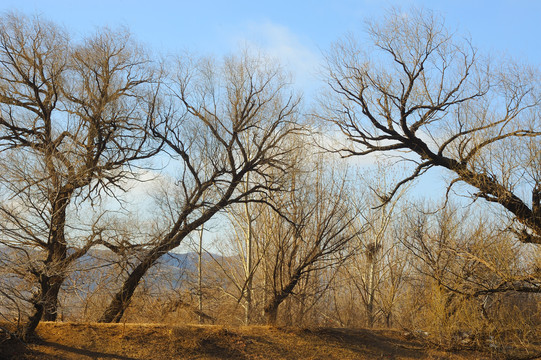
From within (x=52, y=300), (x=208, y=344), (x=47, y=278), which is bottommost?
(x=208, y=344)

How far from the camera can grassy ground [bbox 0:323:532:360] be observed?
8.00 m

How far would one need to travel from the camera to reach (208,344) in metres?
9.02

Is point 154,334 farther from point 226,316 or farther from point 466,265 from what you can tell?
point 226,316

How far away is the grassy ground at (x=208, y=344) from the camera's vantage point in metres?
8.00

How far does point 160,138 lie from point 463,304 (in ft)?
29.8

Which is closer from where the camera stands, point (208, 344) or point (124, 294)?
point (208, 344)

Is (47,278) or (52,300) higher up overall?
(47,278)

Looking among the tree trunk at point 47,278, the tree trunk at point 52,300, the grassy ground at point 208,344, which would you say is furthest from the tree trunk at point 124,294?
the tree trunk at point 47,278

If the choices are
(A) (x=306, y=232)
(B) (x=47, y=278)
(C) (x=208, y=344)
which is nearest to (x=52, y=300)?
(B) (x=47, y=278)

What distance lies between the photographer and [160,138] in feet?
45.4

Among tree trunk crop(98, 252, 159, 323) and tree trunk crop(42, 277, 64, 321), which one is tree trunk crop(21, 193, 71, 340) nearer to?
tree trunk crop(42, 277, 64, 321)

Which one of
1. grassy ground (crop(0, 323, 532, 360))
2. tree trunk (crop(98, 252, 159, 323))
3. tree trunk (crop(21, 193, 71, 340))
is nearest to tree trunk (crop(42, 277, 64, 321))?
tree trunk (crop(21, 193, 71, 340))

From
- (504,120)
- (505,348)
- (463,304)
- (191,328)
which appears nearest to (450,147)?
(504,120)

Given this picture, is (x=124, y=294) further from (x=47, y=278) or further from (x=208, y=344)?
(x=47, y=278)
